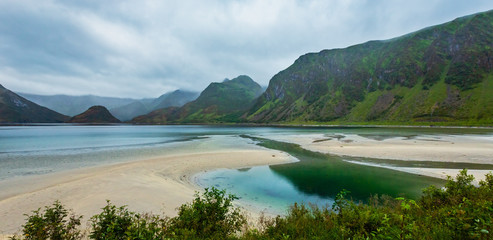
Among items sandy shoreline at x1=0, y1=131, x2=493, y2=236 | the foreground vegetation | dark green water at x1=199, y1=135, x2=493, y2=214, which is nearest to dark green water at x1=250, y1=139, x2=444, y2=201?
dark green water at x1=199, y1=135, x2=493, y2=214

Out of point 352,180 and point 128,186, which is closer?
point 128,186

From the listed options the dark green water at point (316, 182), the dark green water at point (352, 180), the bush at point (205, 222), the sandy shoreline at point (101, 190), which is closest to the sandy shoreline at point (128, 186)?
the sandy shoreline at point (101, 190)

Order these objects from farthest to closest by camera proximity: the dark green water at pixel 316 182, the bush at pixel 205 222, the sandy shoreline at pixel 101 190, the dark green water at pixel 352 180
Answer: the dark green water at pixel 352 180 < the dark green water at pixel 316 182 < the sandy shoreline at pixel 101 190 < the bush at pixel 205 222

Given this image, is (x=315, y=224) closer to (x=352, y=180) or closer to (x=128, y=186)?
(x=352, y=180)

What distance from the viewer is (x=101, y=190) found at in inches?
720

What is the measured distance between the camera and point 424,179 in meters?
21.5

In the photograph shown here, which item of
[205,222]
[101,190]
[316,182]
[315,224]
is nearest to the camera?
[315,224]

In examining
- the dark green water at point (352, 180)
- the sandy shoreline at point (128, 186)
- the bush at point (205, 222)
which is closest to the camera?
the bush at point (205, 222)

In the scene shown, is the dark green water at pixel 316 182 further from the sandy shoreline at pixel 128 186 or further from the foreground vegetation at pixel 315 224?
the foreground vegetation at pixel 315 224

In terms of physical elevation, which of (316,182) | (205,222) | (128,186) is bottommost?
(316,182)

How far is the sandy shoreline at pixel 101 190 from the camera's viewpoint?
568 inches

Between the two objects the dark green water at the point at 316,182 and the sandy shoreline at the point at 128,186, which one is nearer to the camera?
the sandy shoreline at the point at 128,186

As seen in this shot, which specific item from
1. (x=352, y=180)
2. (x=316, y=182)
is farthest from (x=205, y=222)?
(x=352, y=180)

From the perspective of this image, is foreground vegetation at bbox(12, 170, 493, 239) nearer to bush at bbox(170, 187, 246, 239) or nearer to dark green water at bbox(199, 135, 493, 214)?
bush at bbox(170, 187, 246, 239)
